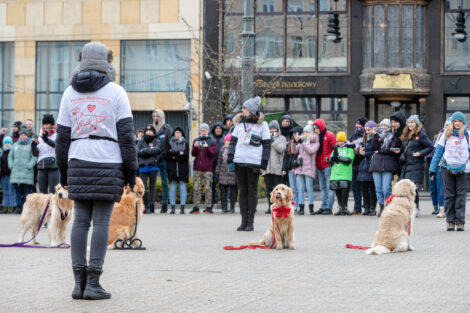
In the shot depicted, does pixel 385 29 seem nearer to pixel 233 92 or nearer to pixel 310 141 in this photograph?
pixel 233 92

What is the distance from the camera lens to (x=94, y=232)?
740 cm

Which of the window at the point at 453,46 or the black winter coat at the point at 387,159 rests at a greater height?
the window at the point at 453,46

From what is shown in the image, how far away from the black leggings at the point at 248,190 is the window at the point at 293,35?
72.2 ft

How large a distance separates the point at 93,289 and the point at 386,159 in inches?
464

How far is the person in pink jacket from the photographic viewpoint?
780 inches

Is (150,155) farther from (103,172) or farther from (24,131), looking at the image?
(103,172)

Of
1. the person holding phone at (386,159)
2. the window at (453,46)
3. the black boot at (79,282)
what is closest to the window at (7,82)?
the window at (453,46)

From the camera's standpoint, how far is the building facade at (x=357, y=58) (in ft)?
116

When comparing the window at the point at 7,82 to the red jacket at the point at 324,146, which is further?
the window at the point at 7,82

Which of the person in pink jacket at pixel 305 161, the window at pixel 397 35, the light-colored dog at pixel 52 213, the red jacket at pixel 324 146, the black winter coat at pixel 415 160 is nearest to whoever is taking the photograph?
the light-colored dog at pixel 52 213

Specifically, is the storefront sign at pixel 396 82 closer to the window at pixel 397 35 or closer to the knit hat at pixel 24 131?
the window at pixel 397 35

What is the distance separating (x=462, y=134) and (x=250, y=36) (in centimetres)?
774

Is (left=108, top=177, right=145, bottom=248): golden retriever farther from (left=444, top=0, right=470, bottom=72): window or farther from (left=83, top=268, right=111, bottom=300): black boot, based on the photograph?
(left=444, top=0, right=470, bottom=72): window

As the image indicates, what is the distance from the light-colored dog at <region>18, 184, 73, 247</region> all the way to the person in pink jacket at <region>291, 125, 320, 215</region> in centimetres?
827
